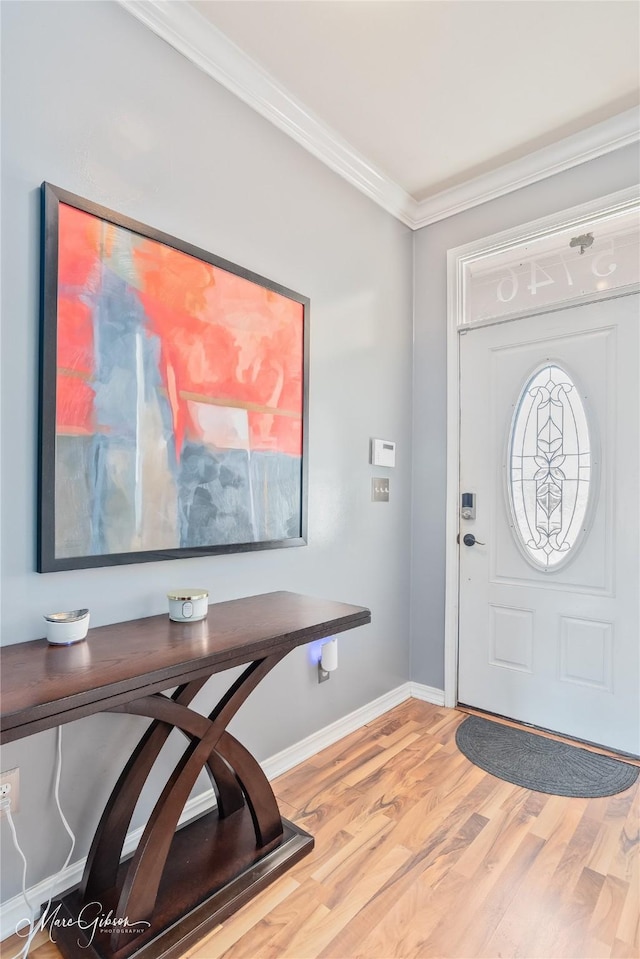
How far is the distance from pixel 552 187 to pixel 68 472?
8.29 ft

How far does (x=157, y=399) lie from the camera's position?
5.47 feet

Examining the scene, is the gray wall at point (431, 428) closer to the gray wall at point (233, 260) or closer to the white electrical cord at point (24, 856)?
the gray wall at point (233, 260)

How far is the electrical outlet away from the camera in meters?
1.32

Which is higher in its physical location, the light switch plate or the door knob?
the light switch plate

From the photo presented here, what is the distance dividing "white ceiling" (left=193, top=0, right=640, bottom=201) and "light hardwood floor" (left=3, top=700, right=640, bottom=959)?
2773mm

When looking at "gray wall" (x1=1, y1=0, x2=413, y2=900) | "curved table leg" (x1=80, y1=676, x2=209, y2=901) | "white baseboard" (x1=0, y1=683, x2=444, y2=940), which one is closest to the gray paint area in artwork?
"gray wall" (x1=1, y1=0, x2=413, y2=900)

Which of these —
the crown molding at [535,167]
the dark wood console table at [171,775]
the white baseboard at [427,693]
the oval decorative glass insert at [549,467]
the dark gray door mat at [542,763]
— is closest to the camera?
the dark wood console table at [171,775]

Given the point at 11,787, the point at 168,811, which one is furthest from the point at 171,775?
the point at 11,787

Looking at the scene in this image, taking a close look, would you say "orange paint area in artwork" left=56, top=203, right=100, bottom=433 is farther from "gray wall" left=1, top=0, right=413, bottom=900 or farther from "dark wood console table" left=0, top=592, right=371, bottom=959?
"dark wood console table" left=0, top=592, right=371, bottom=959

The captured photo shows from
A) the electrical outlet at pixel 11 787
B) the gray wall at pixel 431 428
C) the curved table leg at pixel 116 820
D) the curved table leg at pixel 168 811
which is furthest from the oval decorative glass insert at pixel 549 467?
the electrical outlet at pixel 11 787

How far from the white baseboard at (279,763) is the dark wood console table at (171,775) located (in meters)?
0.05

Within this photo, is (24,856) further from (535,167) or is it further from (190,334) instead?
(535,167)

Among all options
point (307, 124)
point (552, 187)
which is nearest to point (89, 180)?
point (307, 124)

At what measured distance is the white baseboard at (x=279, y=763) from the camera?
1.36m
